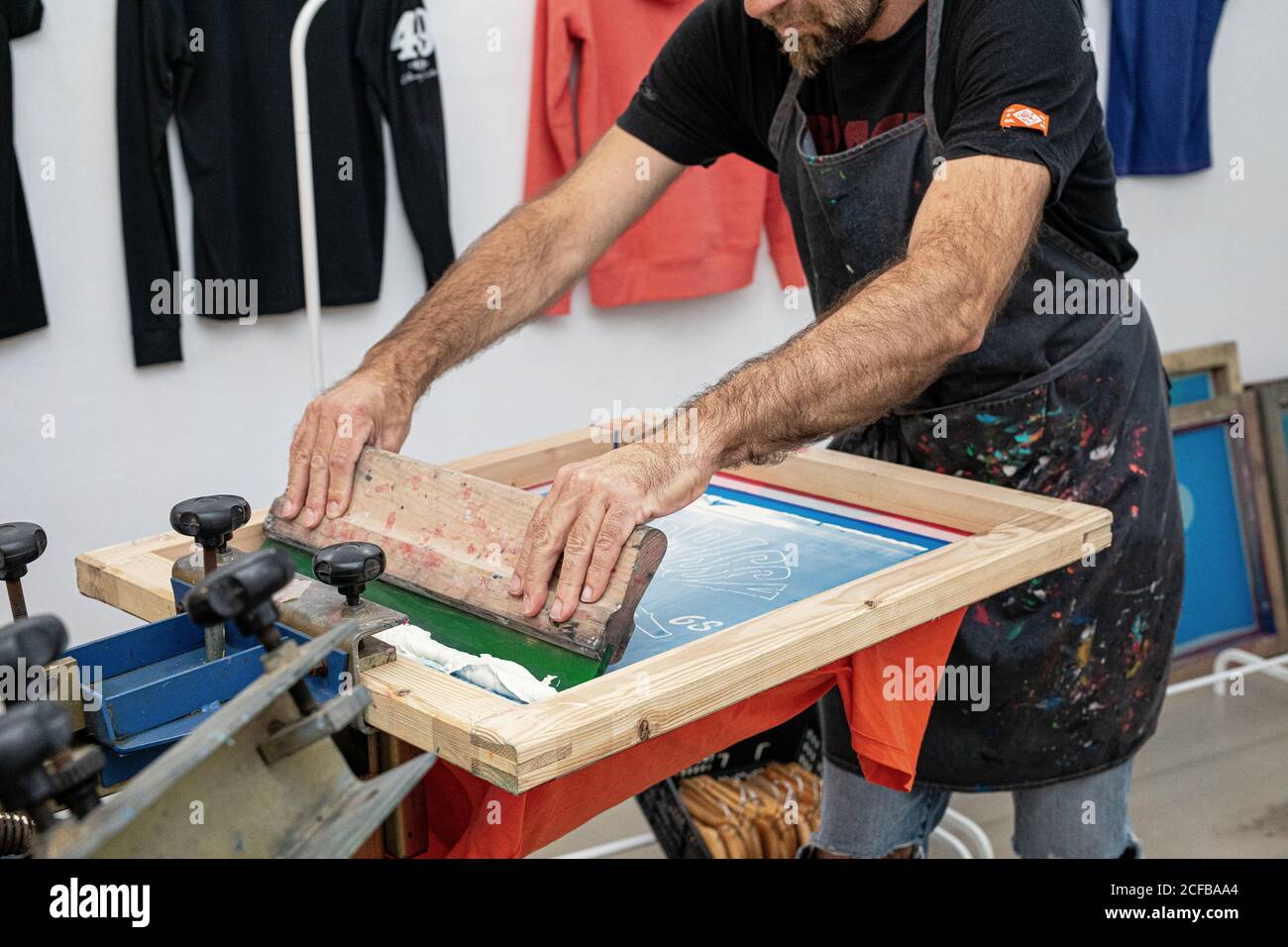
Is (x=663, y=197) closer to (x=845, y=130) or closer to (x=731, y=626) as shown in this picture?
(x=845, y=130)

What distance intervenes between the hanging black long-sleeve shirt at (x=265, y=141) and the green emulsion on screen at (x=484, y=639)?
1643 mm

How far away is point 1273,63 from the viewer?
4328mm

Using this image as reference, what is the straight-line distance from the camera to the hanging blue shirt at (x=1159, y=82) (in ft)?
12.9

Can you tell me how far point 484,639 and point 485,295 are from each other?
2.29 ft

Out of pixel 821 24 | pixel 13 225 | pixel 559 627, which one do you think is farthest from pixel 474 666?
pixel 13 225

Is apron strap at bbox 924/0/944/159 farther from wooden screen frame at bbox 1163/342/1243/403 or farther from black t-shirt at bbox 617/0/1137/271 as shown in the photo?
wooden screen frame at bbox 1163/342/1243/403

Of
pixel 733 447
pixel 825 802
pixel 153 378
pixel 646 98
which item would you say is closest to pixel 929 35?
pixel 646 98

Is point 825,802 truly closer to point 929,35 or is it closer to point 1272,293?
point 929,35

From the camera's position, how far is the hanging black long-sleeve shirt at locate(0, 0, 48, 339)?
252 cm

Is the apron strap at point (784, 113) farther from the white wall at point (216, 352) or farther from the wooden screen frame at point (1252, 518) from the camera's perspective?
the wooden screen frame at point (1252, 518)

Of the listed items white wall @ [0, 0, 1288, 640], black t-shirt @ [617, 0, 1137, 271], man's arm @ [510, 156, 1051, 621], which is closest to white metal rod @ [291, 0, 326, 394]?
white wall @ [0, 0, 1288, 640]

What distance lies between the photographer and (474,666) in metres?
1.19

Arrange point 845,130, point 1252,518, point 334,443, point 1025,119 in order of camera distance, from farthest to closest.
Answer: point 1252,518
point 845,130
point 334,443
point 1025,119

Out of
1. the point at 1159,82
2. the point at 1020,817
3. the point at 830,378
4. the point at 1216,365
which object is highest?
the point at 1159,82
